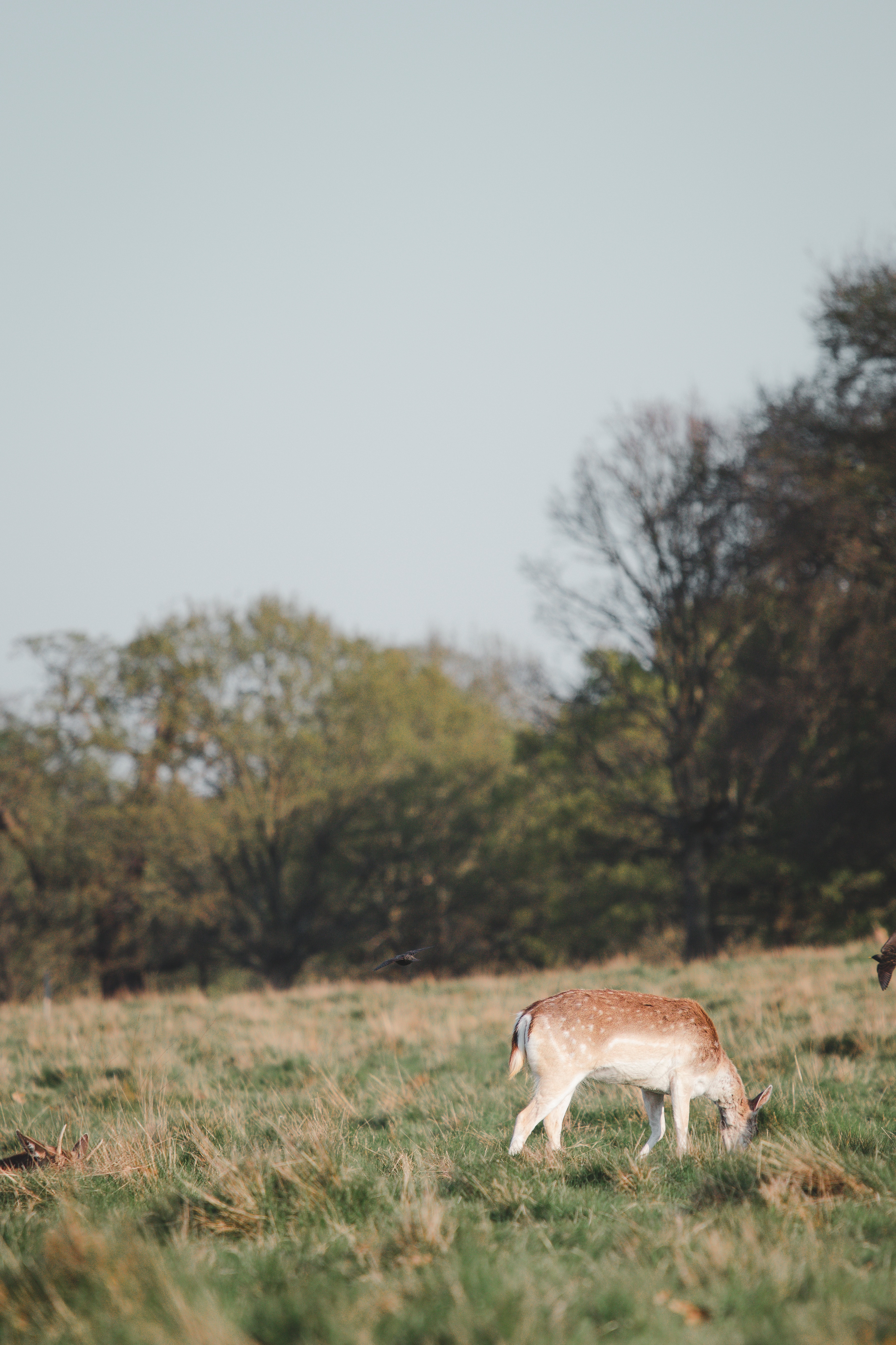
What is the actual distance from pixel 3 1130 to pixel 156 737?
25813 mm

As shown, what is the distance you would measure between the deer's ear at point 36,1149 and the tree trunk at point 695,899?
64.6 feet

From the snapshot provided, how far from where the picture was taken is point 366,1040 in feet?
40.1

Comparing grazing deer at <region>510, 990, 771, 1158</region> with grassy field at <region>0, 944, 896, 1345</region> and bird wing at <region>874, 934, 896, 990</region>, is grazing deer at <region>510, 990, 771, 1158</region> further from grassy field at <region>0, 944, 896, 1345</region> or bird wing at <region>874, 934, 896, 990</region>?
bird wing at <region>874, 934, 896, 990</region>

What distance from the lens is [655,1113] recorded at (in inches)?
266

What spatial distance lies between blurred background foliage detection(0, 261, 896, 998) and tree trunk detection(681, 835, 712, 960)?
8 cm

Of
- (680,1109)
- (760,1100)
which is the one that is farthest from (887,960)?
(680,1109)

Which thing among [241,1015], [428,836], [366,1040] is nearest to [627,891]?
[428,836]

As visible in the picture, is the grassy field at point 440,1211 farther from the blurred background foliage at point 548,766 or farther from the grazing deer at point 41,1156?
the blurred background foliage at point 548,766

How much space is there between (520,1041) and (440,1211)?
7.45ft

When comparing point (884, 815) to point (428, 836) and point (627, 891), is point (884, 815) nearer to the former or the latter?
point (627, 891)

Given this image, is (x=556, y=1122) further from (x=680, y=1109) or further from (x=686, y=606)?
(x=686, y=606)

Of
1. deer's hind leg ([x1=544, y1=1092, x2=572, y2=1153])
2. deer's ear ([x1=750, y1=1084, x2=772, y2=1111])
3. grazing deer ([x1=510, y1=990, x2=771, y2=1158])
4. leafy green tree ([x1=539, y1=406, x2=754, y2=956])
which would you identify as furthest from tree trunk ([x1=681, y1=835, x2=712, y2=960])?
deer's hind leg ([x1=544, y1=1092, x2=572, y2=1153])

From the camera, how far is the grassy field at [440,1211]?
3357mm

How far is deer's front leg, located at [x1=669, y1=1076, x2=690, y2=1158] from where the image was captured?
6.34 metres
